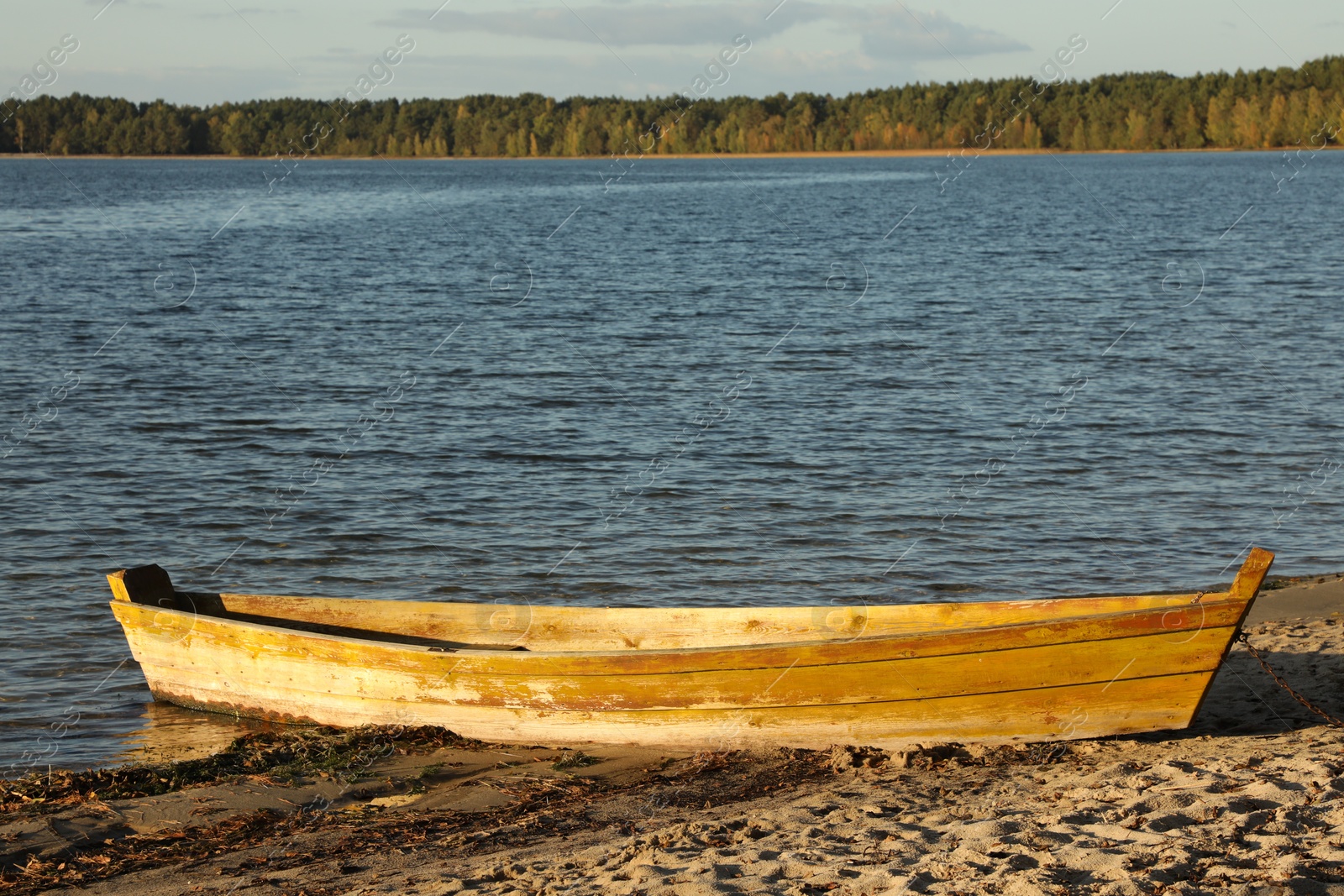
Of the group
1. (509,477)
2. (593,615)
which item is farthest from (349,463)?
(593,615)

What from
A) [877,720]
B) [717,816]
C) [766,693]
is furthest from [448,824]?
[877,720]

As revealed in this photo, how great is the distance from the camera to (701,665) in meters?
7.45

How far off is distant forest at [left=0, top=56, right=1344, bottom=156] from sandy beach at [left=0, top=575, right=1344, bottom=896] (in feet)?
429

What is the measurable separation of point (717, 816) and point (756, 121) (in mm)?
165861

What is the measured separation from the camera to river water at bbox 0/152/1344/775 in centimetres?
1214

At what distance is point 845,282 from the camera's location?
37.9 meters

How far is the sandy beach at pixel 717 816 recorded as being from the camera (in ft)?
18.1

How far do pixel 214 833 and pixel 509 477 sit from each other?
367 inches

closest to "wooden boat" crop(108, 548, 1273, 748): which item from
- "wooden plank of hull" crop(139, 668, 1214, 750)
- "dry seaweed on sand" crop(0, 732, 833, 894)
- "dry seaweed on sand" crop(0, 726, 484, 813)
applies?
"wooden plank of hull" crop(139, 668, 1214, 750)

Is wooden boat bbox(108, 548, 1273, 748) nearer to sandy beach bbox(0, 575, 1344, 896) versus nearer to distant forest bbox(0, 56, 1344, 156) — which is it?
sandy beach bbox(0, 575, 1344, 896)

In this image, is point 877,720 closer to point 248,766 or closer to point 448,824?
point 448,824

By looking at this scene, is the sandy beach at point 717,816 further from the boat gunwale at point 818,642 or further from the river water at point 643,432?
the river water at point 643,432

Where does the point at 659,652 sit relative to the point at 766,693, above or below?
above

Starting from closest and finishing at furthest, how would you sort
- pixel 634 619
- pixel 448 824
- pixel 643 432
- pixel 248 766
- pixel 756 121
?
pixel 448 824 → pixel 248 766 → pixel 634 619 → pixel 643 432 → pixel 756 121
